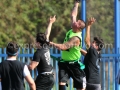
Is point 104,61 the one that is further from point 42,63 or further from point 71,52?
point 42,63

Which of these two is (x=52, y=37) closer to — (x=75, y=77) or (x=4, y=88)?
(x=75, y=77)

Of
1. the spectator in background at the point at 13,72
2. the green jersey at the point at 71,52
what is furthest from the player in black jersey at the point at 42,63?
the spectator in background at the point at 13,72

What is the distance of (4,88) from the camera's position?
26.1 feet

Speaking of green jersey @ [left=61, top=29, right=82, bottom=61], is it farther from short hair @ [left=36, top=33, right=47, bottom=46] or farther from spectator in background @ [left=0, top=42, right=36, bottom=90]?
spectator in background @ [left=0, top=42, right=36, bottom=90]

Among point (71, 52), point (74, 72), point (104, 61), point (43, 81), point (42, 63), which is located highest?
point (71, 52)

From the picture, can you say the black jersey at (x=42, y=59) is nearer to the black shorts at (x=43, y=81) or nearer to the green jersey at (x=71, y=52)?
the black shorts at (x=43, y=81)

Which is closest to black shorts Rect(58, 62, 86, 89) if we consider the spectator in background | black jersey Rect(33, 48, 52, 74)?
black jersey Rect(33, 48, 52, 74)

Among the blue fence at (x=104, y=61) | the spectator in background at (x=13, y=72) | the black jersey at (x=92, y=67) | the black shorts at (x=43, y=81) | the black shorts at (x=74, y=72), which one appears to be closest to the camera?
the spectator in background at (x=13, y=72)

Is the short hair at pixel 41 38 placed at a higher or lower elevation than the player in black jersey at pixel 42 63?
higher

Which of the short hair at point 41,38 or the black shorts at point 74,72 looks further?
the black shorts at point 74,72

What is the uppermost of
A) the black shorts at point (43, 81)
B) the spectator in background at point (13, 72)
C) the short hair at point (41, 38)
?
the short hair at point (41, 38)

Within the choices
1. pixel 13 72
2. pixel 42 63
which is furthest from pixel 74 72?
pixel 13 72

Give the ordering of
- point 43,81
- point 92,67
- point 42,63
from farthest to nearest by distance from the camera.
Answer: point 92,67
point 43,81
point 42,63

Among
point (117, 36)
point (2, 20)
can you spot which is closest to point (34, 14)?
point (2, 20)
